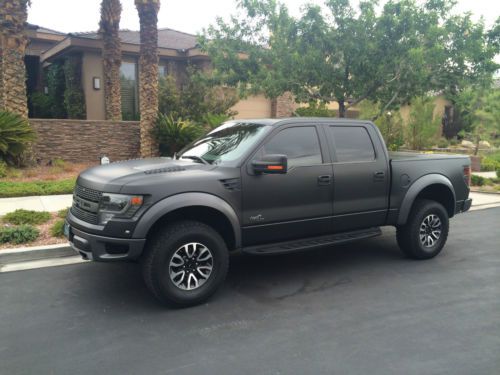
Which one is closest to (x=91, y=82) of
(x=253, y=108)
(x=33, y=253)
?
(x=253, y=108)

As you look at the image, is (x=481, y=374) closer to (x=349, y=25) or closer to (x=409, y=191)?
(x=409, y=191)

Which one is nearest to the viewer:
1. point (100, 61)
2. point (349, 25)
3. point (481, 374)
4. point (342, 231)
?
point (481, 374)

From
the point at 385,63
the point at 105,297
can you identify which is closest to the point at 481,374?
the point at 105,297

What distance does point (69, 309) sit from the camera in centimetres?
A: 461

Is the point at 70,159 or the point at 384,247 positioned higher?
the point at 70,159

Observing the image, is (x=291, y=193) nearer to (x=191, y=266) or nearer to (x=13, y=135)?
(x=191, y=266)

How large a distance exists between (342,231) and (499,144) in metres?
19.5

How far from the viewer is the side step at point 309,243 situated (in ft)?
16.5

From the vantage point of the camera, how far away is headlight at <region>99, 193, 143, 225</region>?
4.41 m

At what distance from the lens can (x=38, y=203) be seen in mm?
9227

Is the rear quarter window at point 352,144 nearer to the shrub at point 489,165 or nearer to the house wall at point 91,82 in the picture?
the shrub at point 489,165

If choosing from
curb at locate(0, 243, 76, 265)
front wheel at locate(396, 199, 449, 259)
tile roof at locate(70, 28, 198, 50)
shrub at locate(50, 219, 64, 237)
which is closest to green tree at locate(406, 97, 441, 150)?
tile roof at locate(70, 28, 198, 50)

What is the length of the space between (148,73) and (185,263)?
10631 mm

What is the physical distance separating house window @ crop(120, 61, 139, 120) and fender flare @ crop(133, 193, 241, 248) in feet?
55.2
